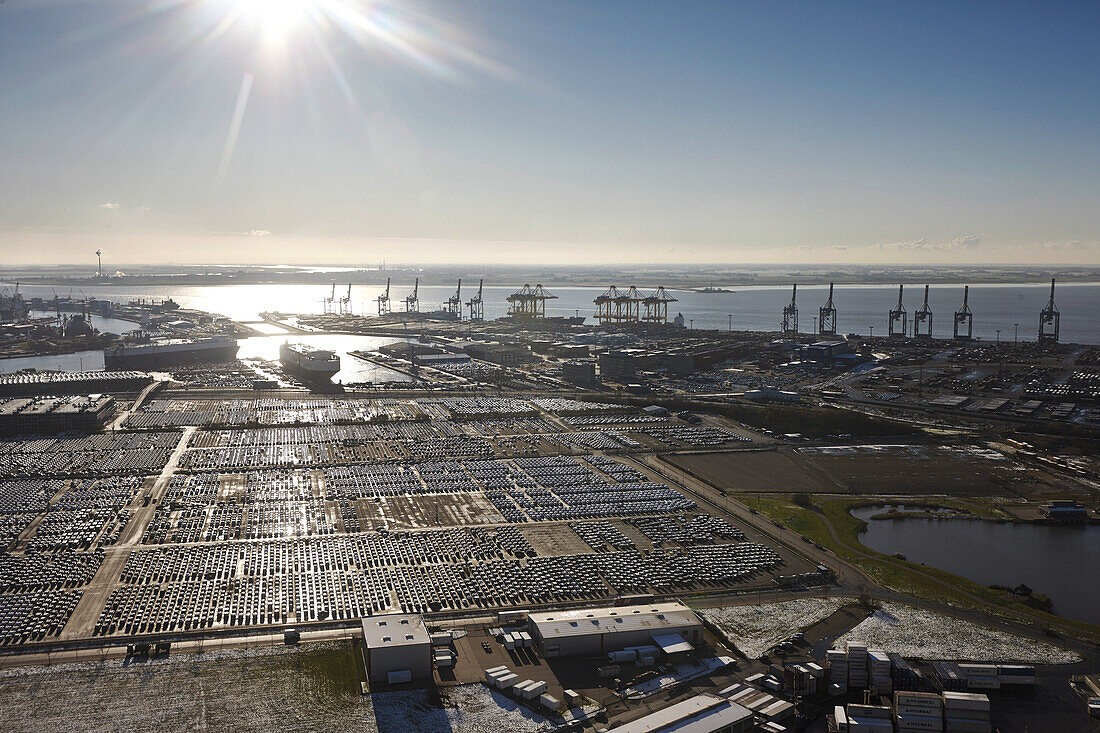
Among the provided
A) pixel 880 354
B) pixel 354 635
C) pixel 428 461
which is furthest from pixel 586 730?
pixel 880 354

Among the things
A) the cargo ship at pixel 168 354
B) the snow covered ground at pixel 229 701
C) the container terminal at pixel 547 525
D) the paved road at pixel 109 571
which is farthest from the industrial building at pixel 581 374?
the snow covered ground at pixel 229 701

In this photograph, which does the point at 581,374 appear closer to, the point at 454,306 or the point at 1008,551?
the point at 1008,551

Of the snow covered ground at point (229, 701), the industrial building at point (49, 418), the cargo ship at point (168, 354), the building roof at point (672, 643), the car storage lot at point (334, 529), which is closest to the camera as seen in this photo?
the snow covered ground at point (229, 701)

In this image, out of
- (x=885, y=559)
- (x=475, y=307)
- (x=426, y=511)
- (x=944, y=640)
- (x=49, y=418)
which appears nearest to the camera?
(x=944, y=640)

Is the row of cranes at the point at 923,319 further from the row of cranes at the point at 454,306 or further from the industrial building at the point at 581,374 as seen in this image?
the row of cranes at the point at 454,306

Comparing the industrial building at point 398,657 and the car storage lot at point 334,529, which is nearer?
the industrial building at point 398,657

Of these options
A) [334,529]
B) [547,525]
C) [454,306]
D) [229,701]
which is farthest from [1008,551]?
[454,306]
